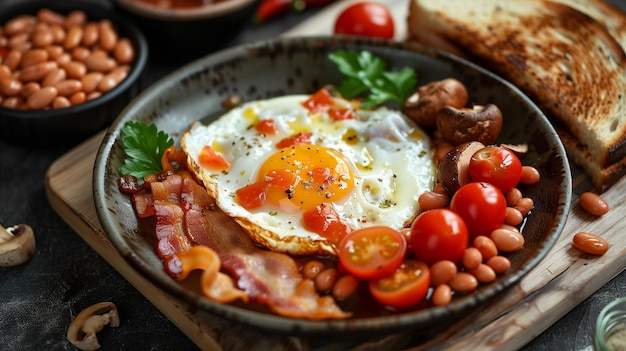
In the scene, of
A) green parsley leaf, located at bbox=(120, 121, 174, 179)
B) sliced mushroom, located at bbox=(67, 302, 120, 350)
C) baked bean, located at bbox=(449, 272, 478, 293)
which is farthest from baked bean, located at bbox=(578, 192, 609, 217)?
sliced mushroom, located at bbox=(67, 302, 120, 350)

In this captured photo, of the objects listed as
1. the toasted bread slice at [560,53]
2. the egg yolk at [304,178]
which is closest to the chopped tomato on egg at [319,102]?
the egg yolk at [304,178]

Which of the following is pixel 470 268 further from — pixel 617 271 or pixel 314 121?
pixel 314 121

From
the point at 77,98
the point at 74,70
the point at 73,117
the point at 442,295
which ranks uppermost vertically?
the point at 442,295

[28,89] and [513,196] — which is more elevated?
[513,196]

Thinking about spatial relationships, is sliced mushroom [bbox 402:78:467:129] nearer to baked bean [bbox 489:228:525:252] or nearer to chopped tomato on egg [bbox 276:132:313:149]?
chopped tomato on egg [bbox 276:132:313:149]

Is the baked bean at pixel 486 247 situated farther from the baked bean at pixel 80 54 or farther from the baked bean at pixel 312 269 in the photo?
the baked bean at pixel 80 54

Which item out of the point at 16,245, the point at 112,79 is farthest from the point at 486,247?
the point at 112,79

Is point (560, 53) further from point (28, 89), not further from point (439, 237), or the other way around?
point (28, 89)
